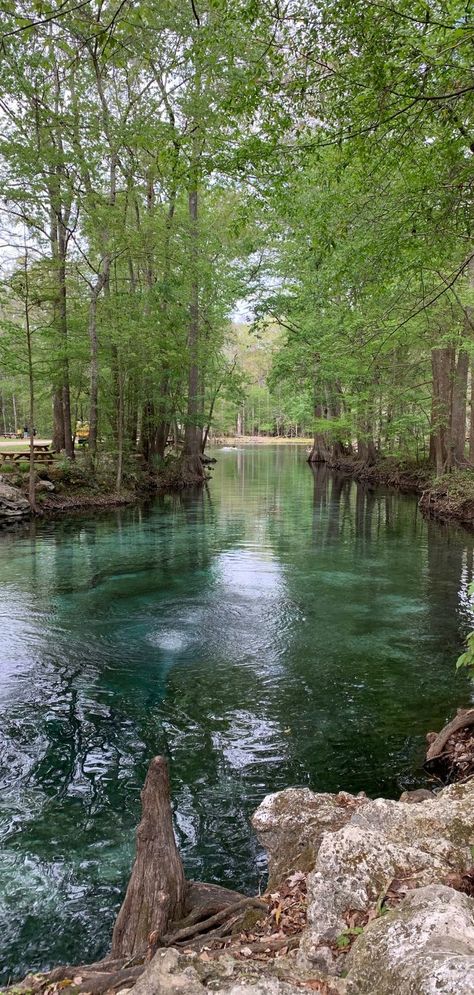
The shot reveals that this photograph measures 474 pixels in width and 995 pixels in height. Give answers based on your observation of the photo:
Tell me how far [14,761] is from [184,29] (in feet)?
53.3

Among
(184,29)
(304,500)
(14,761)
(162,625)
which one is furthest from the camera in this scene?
(304,500)

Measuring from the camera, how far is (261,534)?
1641 cm

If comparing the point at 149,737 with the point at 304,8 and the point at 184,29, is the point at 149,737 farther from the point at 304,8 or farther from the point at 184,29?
the point at 184,29

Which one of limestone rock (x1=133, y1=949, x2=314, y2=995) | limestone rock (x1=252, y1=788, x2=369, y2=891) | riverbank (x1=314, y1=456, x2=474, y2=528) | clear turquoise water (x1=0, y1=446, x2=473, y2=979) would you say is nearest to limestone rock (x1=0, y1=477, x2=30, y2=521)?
clear turquoise water (x1=0, y1=446, x2=473, y2=979)

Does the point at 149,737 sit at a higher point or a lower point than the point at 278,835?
lower

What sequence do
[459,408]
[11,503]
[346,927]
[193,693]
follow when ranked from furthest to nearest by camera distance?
1. [459,408]
2. [11,503]
3. [193,693]
4. [346,927]

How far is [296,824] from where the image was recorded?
348 centimetres

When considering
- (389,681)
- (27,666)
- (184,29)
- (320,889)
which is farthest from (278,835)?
(184,29)

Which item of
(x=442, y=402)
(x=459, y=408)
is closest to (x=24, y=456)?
(x=442, y=402)

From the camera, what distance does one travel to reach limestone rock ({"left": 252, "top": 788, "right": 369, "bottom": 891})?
3.20 meters

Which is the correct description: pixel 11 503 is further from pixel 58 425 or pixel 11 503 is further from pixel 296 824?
pixel 296 824

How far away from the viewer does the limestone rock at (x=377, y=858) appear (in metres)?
2.28

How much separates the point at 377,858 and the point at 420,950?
795mm

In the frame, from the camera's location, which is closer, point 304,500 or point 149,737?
point 149,737
